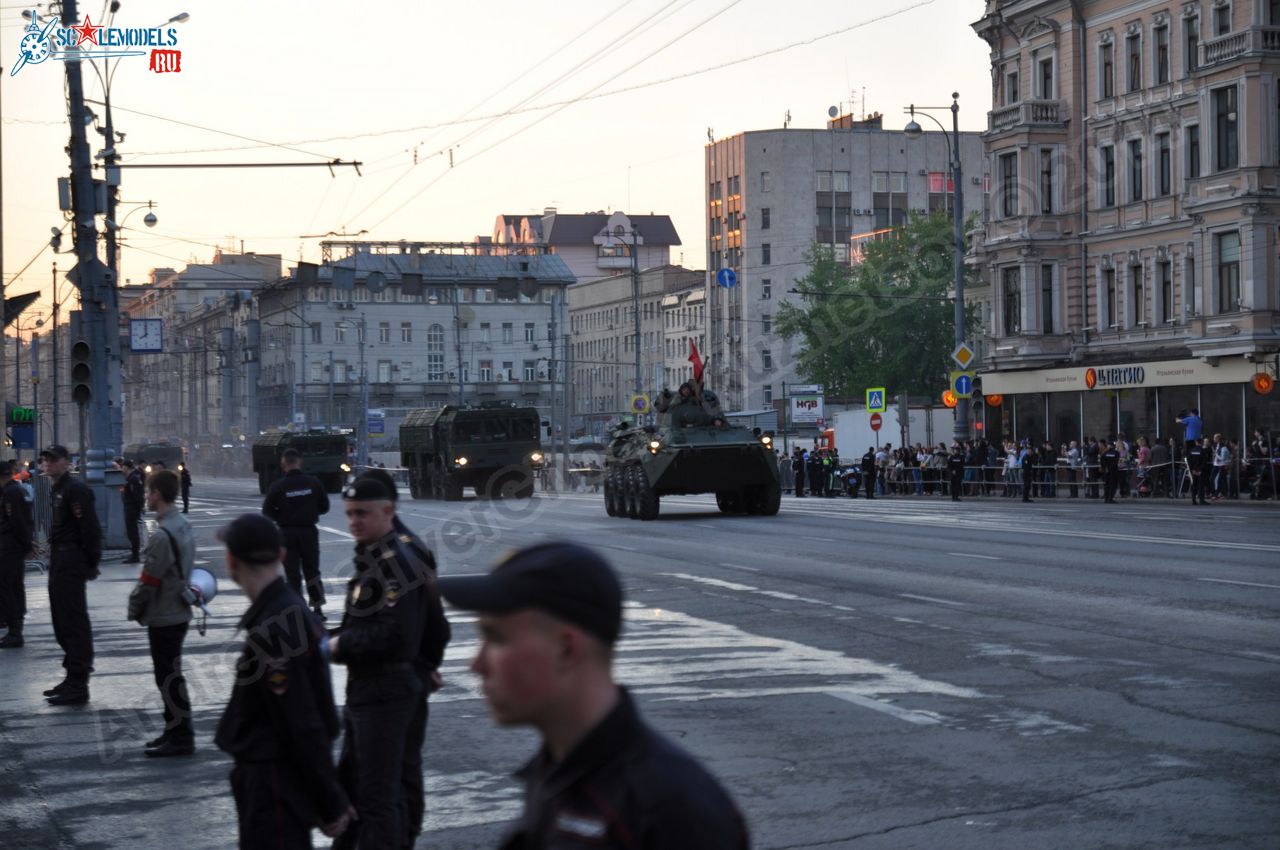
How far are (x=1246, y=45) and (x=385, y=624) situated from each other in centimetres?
4342

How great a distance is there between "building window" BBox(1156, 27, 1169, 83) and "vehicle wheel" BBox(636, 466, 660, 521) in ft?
73.9

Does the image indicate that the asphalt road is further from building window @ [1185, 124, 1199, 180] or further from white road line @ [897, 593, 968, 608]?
building window @ [1185, 124, 1199, 180]

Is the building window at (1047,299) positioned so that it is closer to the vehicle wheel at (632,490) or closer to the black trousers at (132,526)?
the vehicle wheel at (632,490)

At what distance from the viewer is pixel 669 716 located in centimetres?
1123

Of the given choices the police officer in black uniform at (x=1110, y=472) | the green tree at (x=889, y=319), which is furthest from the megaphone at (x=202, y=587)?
the green tree at (x=889, y=319)

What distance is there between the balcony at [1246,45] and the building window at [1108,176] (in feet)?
23.0

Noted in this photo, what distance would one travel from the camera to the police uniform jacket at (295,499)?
17.5m

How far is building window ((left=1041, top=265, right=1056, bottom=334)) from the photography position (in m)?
56.9

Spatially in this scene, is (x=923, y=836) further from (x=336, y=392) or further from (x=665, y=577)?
(x=336, y=392)

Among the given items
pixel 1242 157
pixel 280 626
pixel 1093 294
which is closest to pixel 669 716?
pixel 280 626

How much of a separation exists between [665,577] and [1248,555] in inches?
282

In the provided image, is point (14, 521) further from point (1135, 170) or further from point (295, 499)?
point (1135, 170)

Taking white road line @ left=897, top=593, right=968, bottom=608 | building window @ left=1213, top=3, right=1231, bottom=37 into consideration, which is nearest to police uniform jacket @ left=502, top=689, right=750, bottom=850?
white road line @ left=897, top=593, right=968, bottom=608

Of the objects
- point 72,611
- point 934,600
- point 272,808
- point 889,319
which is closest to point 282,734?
point 272,808
